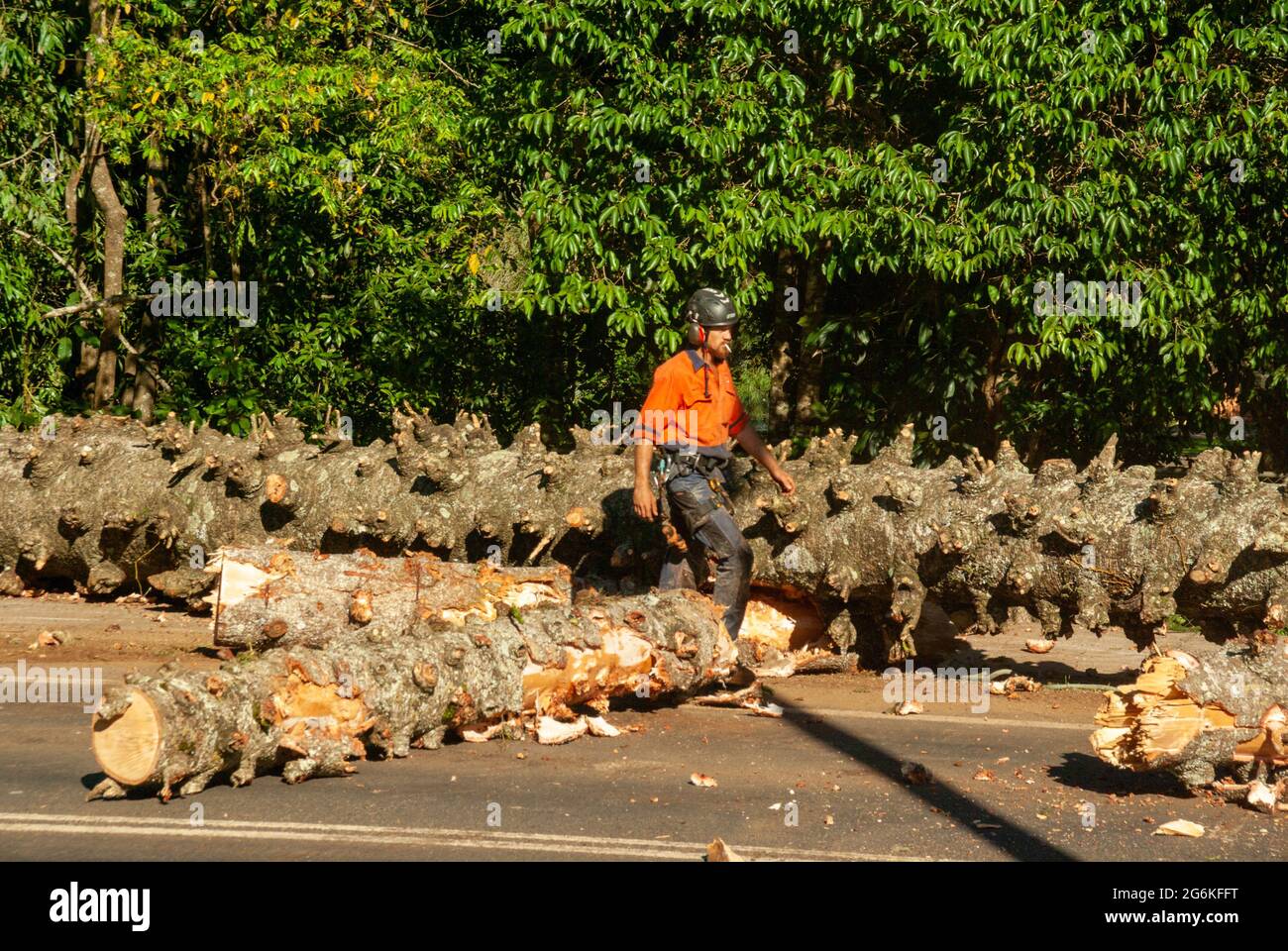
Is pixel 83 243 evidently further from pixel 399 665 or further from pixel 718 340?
pixel 399 665

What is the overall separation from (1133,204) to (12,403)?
38.1 ft

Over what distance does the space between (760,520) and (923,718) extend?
72.4 inches

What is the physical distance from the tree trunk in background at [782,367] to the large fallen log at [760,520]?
3.46m

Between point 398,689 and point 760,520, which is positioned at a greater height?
point 760,520

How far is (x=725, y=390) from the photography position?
31.0ft

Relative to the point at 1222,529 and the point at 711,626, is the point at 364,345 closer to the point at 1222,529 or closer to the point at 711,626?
the point at 711,626

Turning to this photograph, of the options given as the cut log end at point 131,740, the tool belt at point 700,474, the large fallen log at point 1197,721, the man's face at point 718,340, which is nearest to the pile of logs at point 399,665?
the cut log end at point 131,740

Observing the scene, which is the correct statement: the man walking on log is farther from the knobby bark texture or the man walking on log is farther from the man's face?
the knobby bark texture

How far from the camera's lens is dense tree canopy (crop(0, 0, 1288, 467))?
11.0m

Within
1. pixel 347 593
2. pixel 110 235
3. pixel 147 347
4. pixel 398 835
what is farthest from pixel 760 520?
pixel 147 347

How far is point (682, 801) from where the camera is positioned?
6719mm

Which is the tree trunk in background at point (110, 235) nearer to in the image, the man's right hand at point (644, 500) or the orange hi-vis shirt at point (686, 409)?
the orange hi-vis shirt at point (686, 409)

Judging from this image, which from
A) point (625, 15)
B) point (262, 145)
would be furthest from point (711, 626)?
point (262, 145)

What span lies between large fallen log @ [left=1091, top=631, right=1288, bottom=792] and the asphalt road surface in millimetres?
250
